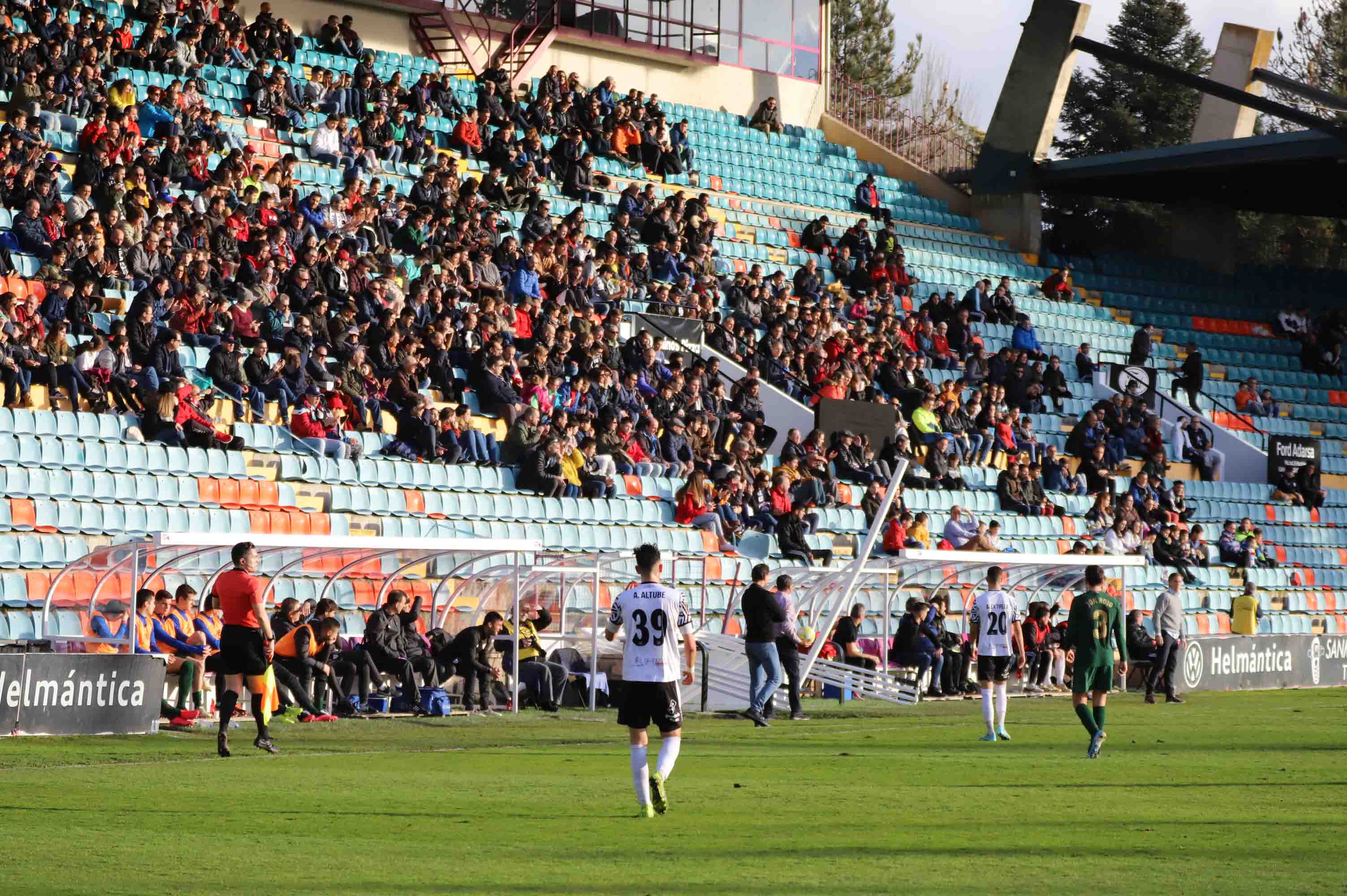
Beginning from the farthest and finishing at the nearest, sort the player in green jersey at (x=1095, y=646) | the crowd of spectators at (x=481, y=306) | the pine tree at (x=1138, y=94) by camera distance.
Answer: the pine tree at (x=1138, y=94) < the crowd of spectators at (x=481, y=306) < the player in green jersey at (x=1095, y=646)

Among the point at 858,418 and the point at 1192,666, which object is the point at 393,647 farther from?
the point at 1192,666

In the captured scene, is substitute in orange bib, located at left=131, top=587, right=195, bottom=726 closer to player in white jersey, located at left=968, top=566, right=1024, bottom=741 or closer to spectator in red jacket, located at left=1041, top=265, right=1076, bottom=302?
player in white jersey, located at left=968, top=566, right=1024, bottom=741

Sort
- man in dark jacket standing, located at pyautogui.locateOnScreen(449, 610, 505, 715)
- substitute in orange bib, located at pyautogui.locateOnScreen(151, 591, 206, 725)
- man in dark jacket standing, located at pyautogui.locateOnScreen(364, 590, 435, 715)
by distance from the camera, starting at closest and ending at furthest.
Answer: substitute in orange bib, located at pyautogui.locateOnScreen(151, 591, 206, 725)
man in dark jacket standing, located at pyautogui.locateOnScreen(364, 590, 435, 715)
man in dark jacket standing, located at pyautogui.locateOnScreen(449, 610, 505, 715)

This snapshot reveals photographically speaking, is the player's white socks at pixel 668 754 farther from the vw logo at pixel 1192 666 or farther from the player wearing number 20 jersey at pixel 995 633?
the vw logo at pixel 1192 666

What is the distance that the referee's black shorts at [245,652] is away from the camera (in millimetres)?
15883

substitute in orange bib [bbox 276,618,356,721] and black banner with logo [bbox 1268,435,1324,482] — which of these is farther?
black banner with logo [bbox 1268,435,1324,482]

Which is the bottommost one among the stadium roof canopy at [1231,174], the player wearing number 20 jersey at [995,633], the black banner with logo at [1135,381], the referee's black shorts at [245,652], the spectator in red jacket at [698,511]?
the referee's black shorts at [245,652]

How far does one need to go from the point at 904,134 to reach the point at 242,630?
3575 centimetres

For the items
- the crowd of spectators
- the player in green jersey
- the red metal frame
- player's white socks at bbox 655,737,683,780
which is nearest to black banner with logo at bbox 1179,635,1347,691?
the crowd of spectators

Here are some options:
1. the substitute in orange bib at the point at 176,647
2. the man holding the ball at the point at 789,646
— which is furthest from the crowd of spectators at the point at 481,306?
the man holding the ball at the point at 789,646

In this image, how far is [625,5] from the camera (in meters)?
43.6

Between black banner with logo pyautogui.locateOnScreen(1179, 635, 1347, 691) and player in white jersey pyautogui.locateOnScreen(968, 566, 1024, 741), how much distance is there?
379 inches

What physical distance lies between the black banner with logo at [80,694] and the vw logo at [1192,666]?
17.5m

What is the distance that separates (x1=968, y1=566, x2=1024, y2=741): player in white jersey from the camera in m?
19.3
